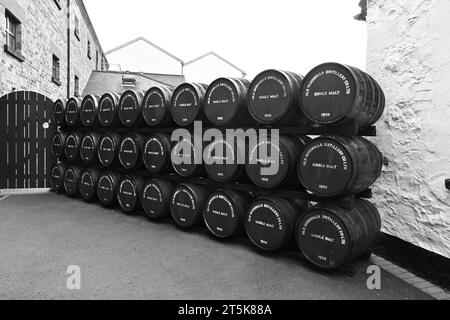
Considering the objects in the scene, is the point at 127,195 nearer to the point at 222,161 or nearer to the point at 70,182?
the point at 70,182

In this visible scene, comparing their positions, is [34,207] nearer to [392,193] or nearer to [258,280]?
[258,280]

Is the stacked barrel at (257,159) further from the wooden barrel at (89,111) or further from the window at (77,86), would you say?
the window at (77,86)

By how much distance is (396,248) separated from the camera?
3393mm

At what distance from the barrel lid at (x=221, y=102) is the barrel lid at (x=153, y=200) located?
1.38 m

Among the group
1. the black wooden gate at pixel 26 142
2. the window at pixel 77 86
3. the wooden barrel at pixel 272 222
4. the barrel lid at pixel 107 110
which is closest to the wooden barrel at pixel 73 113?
the barrel lid at pixel 107 110

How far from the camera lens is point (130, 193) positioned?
5.13 metres

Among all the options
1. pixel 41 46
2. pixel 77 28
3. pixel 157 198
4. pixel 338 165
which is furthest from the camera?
pixel 77 28

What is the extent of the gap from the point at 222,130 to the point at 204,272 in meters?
1.69

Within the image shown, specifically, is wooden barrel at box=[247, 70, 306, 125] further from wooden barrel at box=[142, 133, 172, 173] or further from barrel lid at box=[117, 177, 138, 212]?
barrel lid at box=[117, 177, 138, 212]

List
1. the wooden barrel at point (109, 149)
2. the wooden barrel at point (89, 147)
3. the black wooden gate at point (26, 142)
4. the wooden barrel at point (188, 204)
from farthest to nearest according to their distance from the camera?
the black wooden gate at point (26, 142)
the wooden barrel at point (89, 147)
the wooden barrel at point (109, 149)
the wooden barrel at point (188, 204)

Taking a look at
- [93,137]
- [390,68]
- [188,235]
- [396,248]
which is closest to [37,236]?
[188,235]

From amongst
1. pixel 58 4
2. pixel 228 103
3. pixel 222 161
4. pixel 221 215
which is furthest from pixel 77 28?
pixel 221 215

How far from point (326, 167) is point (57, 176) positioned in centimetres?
557

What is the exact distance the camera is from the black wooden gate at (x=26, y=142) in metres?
6.95
